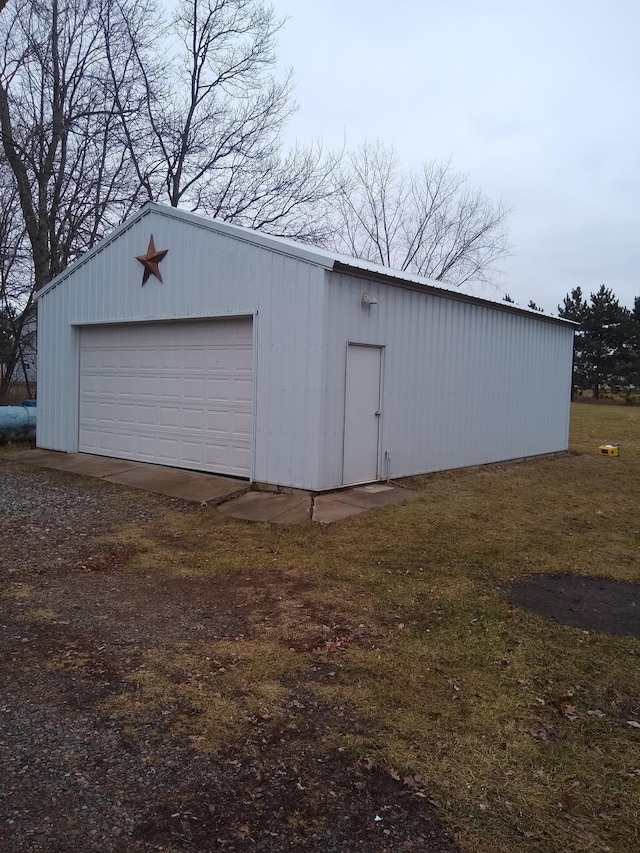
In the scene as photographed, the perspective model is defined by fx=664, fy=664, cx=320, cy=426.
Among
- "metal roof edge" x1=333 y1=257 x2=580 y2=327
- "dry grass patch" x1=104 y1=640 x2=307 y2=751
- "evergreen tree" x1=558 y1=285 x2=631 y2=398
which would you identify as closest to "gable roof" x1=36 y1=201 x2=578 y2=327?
"metal roof edge" x1=333 y1=257 x2=580 y2=327

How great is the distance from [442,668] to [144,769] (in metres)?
1.84

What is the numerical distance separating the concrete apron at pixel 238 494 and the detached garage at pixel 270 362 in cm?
26

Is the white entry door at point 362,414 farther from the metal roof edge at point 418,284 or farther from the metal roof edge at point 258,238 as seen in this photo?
the metal roof edge at point 258,238

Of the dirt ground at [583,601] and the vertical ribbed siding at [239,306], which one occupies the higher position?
the vertical ribbed siding at [239,306]

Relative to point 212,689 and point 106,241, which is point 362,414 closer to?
point 106,241

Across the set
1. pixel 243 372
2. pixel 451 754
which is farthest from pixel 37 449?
pixel 451 754

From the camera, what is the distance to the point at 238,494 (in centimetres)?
900

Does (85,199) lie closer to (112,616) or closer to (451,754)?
(112,616)

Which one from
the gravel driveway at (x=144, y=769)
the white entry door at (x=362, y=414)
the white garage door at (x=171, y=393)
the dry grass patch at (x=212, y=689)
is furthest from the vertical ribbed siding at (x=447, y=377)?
the dry grass patch at (x=212, y=689)

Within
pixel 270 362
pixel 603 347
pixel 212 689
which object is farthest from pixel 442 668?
pixel 603 347

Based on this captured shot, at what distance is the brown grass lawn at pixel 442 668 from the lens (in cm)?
274

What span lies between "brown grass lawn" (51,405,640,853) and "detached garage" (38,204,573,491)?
6.81 feet

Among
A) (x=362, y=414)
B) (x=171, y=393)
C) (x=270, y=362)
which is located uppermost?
(x=270, y=362)

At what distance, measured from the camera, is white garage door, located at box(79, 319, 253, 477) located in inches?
388
